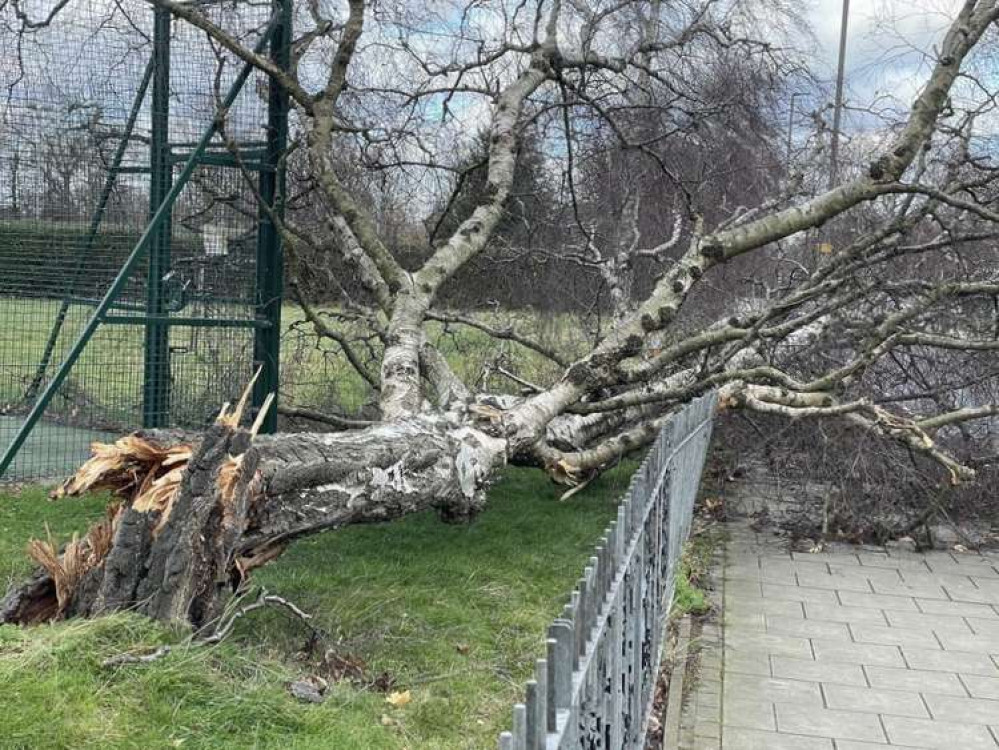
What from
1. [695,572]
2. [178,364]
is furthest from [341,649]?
[178,364]

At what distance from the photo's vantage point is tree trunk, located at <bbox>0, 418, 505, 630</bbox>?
389cm

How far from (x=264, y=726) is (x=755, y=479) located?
581 centimetres

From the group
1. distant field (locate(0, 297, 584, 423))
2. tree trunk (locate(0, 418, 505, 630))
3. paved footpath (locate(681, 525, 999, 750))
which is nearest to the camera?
tree trunk (locate(0, 418, 505, 630))

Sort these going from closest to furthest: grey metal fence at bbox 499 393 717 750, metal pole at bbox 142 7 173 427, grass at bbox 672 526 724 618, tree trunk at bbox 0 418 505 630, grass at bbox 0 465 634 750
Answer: grey metal fence at bbox 499 393 717 750 < grass at bbox 0 465 634 750 < tree trunk at bbox 0 418 505 630 < grass at bbox 672 526 724 618 < metal pole at bbox 142 7 173 427

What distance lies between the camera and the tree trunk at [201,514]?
3.89 m

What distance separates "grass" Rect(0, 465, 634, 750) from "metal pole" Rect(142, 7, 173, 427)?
0.78 metres

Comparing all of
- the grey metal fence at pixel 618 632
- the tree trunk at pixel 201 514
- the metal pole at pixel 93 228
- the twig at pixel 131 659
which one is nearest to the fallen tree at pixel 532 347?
the tree trunk at pixel 201 514

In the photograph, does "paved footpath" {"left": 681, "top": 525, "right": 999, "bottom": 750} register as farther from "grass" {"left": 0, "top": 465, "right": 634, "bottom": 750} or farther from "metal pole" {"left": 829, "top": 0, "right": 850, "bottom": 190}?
"metal pole" {"left": 829, "top": 0, "right": 850, "bottom": 190}

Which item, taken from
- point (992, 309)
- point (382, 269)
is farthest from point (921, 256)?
point (382, 269)

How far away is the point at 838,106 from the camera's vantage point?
7.82 metres

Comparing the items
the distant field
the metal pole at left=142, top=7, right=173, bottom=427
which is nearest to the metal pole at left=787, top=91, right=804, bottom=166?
the distant field

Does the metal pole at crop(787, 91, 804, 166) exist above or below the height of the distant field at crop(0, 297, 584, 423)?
above

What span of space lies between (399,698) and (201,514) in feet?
3.34

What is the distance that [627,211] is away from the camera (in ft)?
30.3
